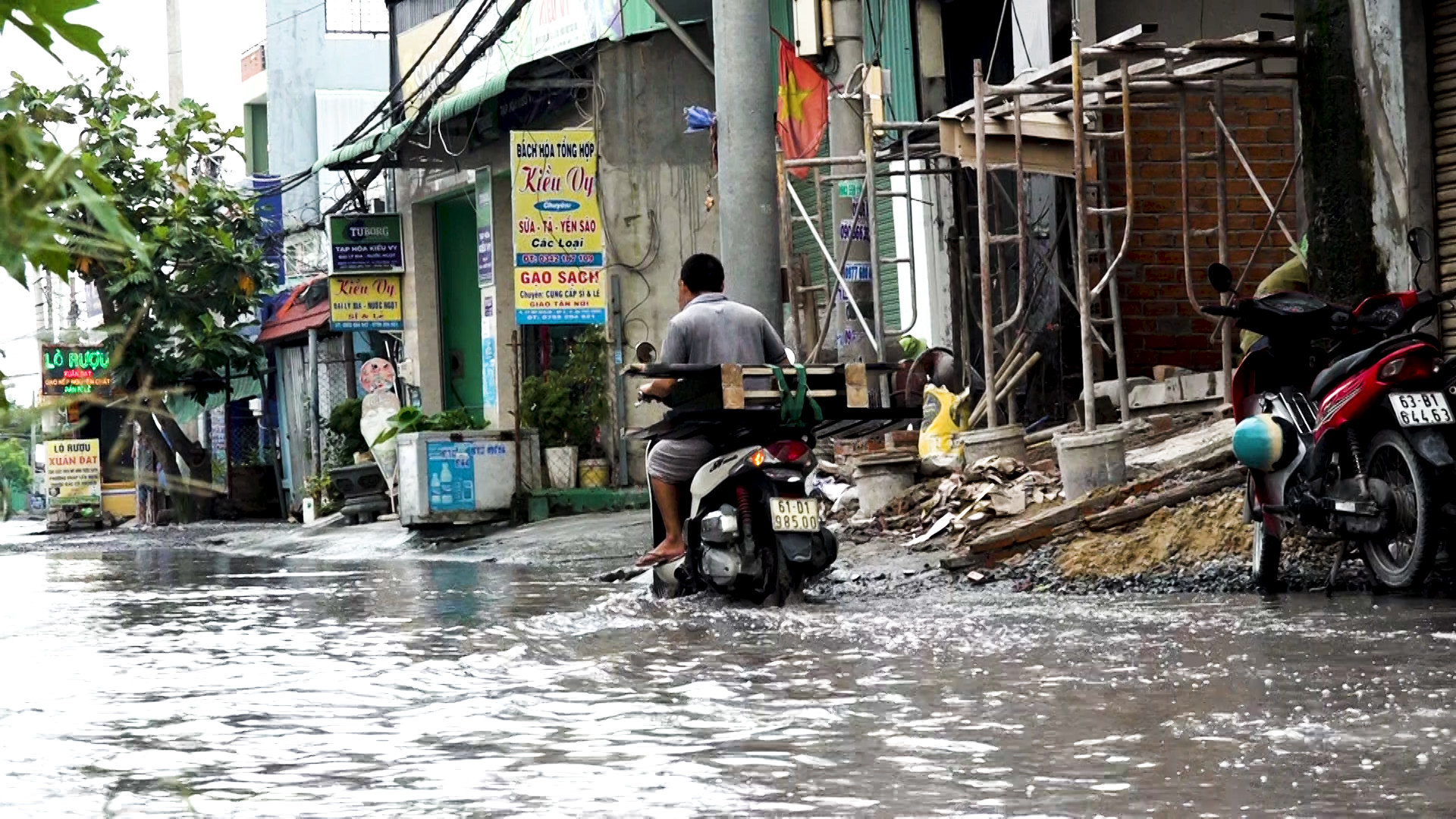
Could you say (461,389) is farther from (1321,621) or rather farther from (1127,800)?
(1127,800)

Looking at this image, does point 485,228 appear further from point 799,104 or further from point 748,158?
point 748,158

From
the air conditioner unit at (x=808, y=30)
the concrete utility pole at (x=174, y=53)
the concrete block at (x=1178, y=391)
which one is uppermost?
the concrete utility pole at (x=174, y=53)

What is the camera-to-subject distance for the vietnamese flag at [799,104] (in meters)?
16.6

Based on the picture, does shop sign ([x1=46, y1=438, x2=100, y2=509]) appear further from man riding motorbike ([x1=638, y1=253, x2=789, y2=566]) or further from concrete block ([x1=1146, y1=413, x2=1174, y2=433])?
man riding motorbike ([x1=638, y1=253, x2=789, y2=566])

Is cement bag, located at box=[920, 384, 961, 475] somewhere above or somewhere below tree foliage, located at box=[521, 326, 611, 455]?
below

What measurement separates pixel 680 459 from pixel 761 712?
151 inches

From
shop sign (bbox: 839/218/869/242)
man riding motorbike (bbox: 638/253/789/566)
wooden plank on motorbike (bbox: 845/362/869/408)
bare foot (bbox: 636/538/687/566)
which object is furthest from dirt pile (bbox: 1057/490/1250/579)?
shop sign (bbox: 839/218/869/242)

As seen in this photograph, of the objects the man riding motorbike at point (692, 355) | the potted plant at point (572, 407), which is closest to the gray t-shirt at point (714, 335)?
the man riding motorbike at point (692, 355)

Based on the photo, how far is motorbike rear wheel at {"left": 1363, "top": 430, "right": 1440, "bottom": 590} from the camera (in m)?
7.32

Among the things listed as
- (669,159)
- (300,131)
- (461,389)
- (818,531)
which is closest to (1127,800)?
(818,531)

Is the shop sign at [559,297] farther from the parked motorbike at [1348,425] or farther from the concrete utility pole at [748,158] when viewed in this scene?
the parked motorbike at [1348,425]

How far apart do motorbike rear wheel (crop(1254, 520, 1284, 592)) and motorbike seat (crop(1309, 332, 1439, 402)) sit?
636 millimetres

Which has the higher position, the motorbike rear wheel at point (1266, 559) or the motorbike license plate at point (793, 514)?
the motorbike license plate at point (793, 514)

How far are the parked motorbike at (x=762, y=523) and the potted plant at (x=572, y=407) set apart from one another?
34.4 ft
